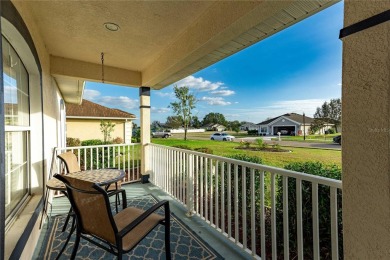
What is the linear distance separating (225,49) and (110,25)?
1559mm

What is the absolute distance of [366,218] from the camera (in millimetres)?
950

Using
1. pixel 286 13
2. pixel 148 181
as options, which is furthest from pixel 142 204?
pixel 286 13

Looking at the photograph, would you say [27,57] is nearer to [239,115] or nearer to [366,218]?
[366,218]

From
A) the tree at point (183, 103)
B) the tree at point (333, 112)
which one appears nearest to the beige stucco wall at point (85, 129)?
the tree at point (183, 103)

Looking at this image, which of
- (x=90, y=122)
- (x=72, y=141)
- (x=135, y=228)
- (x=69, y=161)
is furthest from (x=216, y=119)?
(x=135, y=228)

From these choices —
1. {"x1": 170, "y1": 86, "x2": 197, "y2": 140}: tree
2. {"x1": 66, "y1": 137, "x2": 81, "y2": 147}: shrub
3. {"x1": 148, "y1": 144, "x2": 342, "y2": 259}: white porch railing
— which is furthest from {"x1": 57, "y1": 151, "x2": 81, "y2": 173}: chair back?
{"x1": 170, "y1": 86, "x2": 197, "y2": 140}: tree

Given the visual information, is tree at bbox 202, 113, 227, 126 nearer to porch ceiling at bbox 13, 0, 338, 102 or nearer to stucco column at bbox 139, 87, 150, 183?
stucco column at bbox 139, 87, 150, 183

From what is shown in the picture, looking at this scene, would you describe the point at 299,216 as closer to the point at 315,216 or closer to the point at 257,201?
the point at 315,216

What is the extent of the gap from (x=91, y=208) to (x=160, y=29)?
7.67ft

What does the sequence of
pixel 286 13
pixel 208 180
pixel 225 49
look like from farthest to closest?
pixel 208 180
pixel 225 49
pixel 286 13

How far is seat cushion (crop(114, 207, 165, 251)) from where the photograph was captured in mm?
1583

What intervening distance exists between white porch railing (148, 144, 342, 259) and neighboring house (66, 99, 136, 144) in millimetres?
9710

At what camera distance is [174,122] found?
44.9 ft

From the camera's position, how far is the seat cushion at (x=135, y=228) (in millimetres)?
1583
